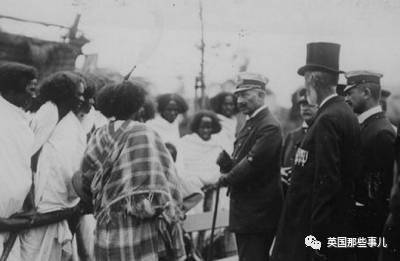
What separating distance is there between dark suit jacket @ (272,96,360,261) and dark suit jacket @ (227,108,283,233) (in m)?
0.38

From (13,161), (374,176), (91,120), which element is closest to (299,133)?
(374,176)

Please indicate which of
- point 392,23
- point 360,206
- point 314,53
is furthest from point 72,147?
point 392,23

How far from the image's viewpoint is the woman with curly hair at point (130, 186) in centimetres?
221

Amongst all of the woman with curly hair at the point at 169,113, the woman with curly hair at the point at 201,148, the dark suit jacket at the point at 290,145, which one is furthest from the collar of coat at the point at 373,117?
the woman with curly hair at the point at 169,113

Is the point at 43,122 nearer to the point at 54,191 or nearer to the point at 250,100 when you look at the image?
the point at 54,191

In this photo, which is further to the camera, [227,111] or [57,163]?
[227,111]

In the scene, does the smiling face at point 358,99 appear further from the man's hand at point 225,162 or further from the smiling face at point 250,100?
the man's hand at point 225,162

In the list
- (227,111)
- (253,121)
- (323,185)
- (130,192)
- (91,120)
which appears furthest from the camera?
(227,111)

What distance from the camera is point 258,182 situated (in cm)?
275

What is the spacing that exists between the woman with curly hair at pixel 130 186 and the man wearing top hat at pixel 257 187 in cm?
54

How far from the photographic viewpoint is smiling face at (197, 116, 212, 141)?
4184mm

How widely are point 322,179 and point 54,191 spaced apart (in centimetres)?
155

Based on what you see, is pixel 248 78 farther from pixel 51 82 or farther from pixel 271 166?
pixel 51 82

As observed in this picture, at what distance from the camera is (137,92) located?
7.72ft
